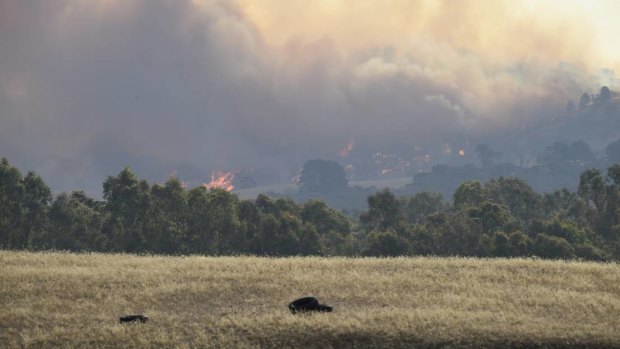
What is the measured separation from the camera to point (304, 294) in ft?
117

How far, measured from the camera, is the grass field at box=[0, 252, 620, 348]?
2753cm

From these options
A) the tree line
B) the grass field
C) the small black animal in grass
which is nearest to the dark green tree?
the tree line

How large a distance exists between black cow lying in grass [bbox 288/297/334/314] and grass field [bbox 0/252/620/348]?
0.55m

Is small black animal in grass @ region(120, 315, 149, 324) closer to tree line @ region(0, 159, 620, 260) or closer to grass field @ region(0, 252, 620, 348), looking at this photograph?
grass field @ region(0, 252, 620, 348)

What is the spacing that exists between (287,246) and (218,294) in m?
66.9

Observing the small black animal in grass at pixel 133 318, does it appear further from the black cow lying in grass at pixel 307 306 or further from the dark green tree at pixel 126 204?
the dark green tree at pixel 126 204

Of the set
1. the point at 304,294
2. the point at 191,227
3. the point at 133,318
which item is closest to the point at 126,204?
the point at 191,227

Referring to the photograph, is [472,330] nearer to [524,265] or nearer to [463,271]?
[463,271]

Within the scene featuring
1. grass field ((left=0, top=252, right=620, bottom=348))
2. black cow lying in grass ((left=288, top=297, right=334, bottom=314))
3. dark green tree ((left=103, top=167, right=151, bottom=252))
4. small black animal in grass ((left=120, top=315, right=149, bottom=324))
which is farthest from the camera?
dark green tree ((left=103, top=167, right=151, bottom=252))

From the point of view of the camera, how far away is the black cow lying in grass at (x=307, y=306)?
31453mm

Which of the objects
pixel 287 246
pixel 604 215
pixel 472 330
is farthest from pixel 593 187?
pixel 472 330

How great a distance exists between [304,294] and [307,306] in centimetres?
421

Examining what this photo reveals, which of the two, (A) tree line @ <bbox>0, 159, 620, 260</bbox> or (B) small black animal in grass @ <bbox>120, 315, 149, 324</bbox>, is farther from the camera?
(A) tree line @ <bbox>0, 159, 620, 260</bbox>

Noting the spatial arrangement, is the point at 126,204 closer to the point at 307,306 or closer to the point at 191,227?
the point at 191,227
